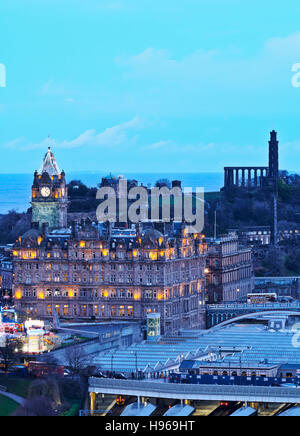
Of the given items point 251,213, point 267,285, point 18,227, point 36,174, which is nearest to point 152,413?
point 36,174

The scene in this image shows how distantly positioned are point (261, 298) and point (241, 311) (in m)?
8.74

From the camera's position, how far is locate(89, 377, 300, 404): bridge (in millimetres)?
100812

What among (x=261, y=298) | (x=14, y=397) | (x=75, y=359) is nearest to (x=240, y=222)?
(x=261, y=298)

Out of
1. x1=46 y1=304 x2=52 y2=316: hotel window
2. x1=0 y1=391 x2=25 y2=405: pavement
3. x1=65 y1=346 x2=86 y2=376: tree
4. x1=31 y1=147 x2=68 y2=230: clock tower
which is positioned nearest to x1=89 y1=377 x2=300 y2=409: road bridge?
x1=0 y1=391 x2=25 y2=405: pavement

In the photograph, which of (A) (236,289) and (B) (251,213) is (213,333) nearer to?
(A) (236,289)

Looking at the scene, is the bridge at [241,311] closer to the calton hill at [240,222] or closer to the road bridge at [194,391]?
the calton hill at [240,222]

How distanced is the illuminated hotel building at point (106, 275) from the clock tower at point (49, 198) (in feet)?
20.2

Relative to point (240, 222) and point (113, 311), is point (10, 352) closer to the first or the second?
point (113, 311)

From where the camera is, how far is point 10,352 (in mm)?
113188

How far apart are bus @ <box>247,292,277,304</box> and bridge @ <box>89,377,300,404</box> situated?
41240 millimetres

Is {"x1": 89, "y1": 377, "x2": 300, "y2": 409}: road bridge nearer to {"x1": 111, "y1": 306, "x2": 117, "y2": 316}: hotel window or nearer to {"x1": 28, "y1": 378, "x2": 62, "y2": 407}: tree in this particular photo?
{"x1": 28, "y1": 378, "x2": 62, "y2": 407}: tree

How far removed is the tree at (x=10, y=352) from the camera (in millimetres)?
111694

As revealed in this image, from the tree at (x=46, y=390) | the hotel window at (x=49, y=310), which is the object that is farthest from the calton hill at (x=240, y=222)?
the tree at (x=46, y=390)

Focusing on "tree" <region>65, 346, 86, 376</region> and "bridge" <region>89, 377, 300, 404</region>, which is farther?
"tree" <region>65, 346, 86, 376</region>
